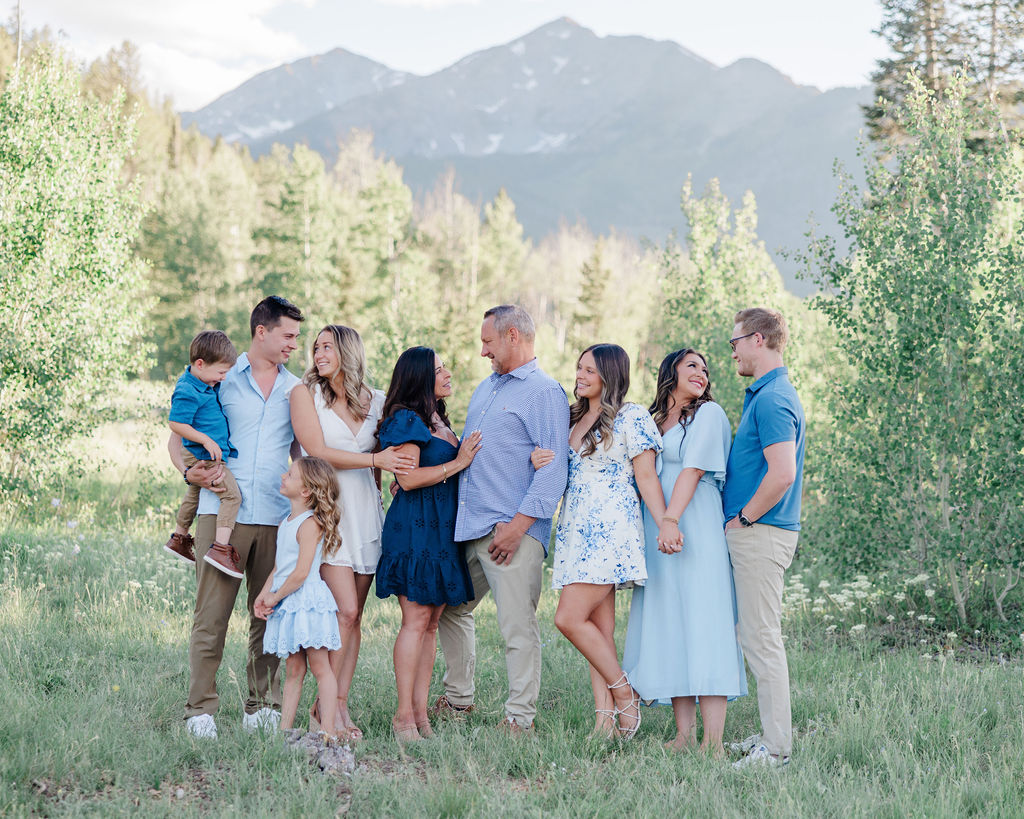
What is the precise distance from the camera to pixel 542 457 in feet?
17.3

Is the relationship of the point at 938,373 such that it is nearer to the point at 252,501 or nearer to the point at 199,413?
the point at 252,501

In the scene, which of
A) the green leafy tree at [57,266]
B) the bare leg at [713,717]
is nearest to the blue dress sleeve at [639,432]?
the bare leg at [713,717]

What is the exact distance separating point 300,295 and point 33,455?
79.8 ft

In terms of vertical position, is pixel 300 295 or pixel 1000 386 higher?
pixel 300 295

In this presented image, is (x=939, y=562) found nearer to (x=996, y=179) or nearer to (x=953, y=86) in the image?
(x=996, y=179)

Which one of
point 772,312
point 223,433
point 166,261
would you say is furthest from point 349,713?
point 166,261

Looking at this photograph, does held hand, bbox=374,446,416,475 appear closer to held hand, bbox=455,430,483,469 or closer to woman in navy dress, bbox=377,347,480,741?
woman in navy dress, bbox=377,347,480,741

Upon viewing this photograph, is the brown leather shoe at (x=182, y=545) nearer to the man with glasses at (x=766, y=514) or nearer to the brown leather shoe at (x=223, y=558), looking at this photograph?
the brown leather shoe at (x=223, y=558)

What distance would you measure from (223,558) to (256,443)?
2.34 ft

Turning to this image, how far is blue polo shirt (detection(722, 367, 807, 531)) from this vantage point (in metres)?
4.86

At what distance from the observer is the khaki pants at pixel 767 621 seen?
4887 millimetres

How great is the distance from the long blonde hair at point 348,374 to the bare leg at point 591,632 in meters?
1.67

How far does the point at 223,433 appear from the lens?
5.32 m

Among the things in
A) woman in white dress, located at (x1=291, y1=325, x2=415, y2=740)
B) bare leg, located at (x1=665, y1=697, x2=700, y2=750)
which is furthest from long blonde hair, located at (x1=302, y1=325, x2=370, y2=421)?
bare leg, located at (x1=665, y1=697, x2=700, y2=750)
